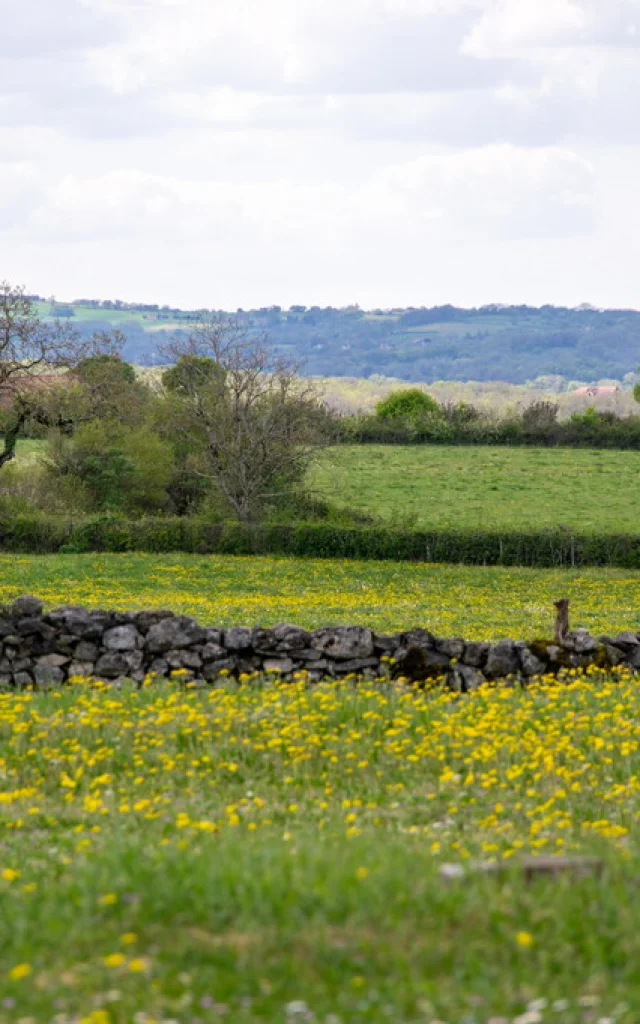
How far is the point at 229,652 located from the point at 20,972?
37.5 ft

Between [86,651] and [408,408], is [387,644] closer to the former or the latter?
[86,651]

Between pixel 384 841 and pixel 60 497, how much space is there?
52089 mm

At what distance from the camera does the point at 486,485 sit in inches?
2689

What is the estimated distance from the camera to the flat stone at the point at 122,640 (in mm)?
17547

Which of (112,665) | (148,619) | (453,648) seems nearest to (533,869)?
(453,648)

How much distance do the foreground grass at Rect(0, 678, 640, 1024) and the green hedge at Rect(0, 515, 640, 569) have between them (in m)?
31.3

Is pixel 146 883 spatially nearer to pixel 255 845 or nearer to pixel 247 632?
pixel 255 845

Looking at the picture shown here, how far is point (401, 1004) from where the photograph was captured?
19.5 feet

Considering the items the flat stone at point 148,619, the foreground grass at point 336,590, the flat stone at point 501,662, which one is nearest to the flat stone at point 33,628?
the flat stone at point 148,619

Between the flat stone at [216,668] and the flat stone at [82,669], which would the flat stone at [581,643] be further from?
the flat stone at [82,669]

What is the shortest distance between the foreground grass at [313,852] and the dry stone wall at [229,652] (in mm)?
1035

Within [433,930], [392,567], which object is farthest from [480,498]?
[433,930]

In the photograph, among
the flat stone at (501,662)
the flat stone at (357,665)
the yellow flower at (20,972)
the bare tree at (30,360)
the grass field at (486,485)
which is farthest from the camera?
the grass field at (486,485)

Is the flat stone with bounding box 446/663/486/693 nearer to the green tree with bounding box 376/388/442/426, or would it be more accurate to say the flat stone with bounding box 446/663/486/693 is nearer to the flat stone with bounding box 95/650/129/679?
the flat stone with bounding box 95/650/129/679
